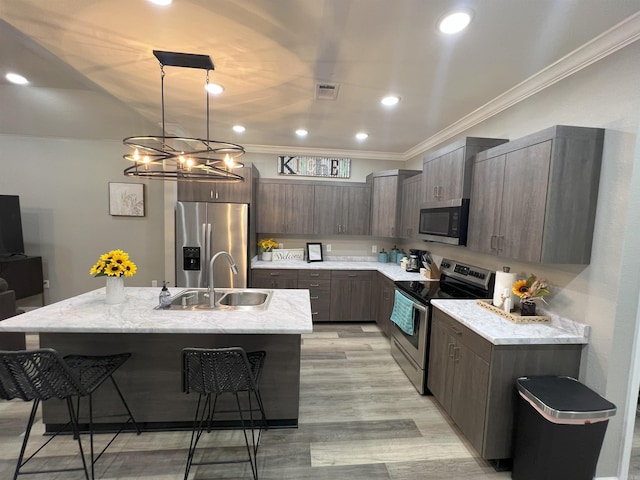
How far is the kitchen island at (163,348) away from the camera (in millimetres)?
1871

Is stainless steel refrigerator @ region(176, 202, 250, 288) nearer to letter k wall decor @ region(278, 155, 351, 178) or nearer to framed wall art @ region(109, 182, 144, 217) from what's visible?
framed wall art @ region(109, 182, 144, 217)

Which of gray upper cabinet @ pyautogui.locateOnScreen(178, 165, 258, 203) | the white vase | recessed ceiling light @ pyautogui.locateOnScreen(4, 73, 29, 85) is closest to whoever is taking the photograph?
the white vase

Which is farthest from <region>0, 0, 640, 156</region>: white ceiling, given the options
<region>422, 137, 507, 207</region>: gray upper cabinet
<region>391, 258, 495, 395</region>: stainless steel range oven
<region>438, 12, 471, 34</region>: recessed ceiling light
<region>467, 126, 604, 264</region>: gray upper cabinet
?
<region>391, 258, 495, 395</region>: stainless steel range oven

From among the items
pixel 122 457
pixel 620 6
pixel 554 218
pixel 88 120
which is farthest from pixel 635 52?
pixel 88 120

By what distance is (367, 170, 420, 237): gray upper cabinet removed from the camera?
13.7ft

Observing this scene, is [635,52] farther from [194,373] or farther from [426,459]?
[194,373]

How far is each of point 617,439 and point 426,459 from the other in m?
1.15

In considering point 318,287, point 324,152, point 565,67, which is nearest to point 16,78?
point 324,152

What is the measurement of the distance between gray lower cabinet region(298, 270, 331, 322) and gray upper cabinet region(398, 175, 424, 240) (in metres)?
1.29

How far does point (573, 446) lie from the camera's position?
1523mm

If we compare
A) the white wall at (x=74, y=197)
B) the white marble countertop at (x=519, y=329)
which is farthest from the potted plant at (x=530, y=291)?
the white wall at (x=74, y=197)

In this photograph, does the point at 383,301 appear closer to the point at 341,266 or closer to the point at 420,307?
the point at 341,266

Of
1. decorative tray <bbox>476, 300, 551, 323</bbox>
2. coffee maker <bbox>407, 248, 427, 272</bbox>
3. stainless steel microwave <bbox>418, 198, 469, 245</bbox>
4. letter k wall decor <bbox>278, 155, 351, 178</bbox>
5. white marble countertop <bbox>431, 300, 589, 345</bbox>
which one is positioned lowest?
white marble countertop <bbox>431, 300, 589, 345</bbox>

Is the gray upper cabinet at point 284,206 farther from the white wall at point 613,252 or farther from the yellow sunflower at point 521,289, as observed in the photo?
the white wall at point 613,252
